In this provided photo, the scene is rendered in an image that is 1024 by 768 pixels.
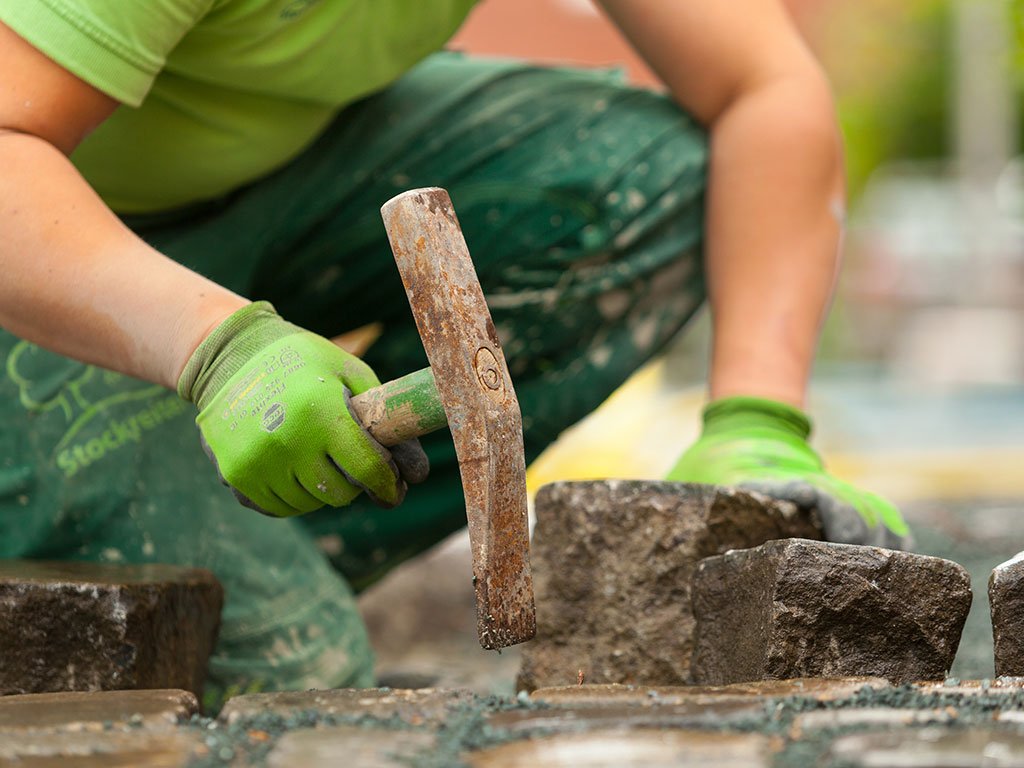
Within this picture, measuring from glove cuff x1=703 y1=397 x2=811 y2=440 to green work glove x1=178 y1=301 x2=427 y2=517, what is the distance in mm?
739

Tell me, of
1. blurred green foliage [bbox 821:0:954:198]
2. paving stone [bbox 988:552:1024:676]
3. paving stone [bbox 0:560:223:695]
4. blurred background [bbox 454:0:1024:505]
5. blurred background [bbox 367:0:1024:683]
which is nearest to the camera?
paving stone [bbox 988:552:1024:676]

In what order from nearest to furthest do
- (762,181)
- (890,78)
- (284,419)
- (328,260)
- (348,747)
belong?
1. (348,747)
2. (284,419)
3. (762,181)
4. (328,260)
5. (890,78)

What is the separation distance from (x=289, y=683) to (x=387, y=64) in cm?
110

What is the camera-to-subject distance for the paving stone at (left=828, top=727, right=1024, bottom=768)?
1.22 m

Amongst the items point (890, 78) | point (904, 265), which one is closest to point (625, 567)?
point (904, 265)

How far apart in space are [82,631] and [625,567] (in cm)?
81

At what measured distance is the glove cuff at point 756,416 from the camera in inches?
91.0

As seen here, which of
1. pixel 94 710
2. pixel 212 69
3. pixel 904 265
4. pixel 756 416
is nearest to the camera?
pixel 94 710

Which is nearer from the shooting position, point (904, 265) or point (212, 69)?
point (212, 69)

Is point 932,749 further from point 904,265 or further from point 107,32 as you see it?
point 904,265

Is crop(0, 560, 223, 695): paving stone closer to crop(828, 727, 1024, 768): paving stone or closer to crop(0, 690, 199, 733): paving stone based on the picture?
crop(0, 690, 199, 733): paving stone

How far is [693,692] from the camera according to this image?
1.58 metres

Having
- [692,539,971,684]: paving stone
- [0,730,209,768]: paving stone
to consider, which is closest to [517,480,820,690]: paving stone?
[692,539,971,684]: paving stone

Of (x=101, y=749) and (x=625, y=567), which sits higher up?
(x=625, y=567)
